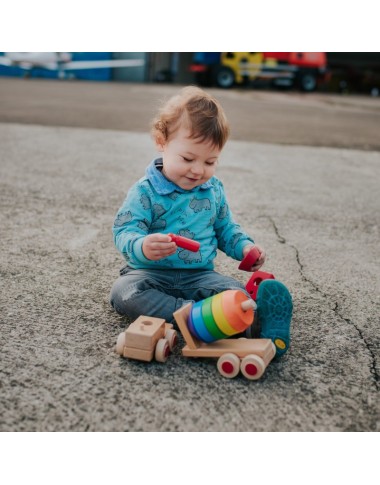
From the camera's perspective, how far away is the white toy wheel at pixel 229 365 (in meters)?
1.55

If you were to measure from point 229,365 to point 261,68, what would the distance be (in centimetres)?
1605

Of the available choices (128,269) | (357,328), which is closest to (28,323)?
(128,269)

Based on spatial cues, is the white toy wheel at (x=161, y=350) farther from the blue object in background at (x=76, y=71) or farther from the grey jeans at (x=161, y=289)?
the blue object in background at (x=76, y=71)

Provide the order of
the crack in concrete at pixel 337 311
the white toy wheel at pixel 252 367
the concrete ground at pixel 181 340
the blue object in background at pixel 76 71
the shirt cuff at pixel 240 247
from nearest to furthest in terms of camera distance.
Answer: the concrete ground at pixel 181 340 < the white toy wheel at pixel 252 367 < the crack in concrete at pixel 337 311 < the shirt cuff at pixel 240 247 < the blue object in background at pixel 76 71

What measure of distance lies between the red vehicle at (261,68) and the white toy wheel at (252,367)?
15.3 m

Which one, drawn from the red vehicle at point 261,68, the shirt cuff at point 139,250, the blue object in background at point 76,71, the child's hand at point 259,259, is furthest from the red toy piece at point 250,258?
the blue object in background at point 76,71

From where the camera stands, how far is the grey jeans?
1808 millimetres

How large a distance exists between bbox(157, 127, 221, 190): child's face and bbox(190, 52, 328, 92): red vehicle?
48.4ft

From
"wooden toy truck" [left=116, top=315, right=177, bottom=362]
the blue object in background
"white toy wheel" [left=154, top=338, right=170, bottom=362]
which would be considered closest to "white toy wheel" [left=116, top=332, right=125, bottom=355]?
"wooden toy truck" [left=116, top=315, right=177, bottom=362]

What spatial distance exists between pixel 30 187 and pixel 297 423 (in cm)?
272

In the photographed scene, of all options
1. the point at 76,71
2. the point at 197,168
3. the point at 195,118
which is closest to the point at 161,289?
the point at 197,168

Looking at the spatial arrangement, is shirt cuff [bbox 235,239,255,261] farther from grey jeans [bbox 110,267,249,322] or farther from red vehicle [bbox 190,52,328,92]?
red vehicle [bbox 190,52,328,92]

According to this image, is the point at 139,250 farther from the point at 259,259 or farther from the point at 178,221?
the point at 259,259

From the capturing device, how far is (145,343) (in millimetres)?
1578
